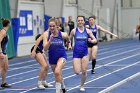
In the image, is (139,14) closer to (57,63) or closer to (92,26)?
(92,26)

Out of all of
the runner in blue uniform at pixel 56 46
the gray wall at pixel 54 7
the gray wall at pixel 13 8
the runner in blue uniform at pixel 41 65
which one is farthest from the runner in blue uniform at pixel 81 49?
the gray wall at pixel 54 7

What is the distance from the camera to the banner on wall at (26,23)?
24.6 metres

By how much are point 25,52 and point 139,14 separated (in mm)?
23491

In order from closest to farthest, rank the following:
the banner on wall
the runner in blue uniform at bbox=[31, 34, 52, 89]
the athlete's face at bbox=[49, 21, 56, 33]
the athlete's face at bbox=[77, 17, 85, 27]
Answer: the athlete's face at bbox=[49, 21, 56, 33]
the athlete's face at bbox=[77, 17, 85, 27]
the runner in blue uniform at bbox=[31, 34, 52, 89]
the banner on wall

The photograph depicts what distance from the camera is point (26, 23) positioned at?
82.9 ft

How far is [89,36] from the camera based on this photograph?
11125 mm

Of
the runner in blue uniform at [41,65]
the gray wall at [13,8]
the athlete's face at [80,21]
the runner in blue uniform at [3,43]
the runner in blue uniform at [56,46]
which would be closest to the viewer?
the runner in blue uniform at [56,46]

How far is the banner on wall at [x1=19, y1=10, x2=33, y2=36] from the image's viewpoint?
2457 centimetres

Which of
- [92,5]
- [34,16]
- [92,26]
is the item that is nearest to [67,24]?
[34,16]

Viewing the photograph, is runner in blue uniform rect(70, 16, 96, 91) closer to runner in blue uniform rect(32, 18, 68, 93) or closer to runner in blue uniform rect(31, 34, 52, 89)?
runner in blue uniform rect(32, 18, 68, 93)

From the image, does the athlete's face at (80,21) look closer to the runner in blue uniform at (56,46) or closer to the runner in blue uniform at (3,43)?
the runner in blue uniform at (56,46)

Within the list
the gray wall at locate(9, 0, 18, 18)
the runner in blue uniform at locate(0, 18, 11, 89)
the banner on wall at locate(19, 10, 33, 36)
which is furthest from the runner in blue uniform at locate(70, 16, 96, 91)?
the banner on wall at locate(19, 10, 33, 36)

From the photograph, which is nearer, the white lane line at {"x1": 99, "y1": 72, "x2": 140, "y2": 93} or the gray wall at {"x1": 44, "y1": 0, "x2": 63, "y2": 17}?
the white lane line at {"x1": 99, "y1": 72, "x2": 140, "y2": 93}

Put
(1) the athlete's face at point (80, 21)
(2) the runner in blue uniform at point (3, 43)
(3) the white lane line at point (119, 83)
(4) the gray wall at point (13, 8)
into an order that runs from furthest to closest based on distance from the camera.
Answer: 1. (4) the gray wall at point (13, 8)
2. (2) the runner in blue uniform at point (3, 43)
3. (1) the athlete's face at point (80, 21)
4. (3) the white lane line at point (119, 83)
